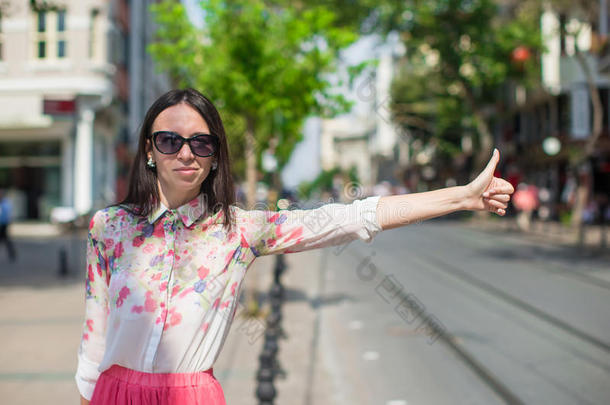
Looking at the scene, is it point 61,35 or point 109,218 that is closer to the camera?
point 109,218

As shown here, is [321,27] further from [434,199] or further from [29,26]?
[29,26]

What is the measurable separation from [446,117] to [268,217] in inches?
1137

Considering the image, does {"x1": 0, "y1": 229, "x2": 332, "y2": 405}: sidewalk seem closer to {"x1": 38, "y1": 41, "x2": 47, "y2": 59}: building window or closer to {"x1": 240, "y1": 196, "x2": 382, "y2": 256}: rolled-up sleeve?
{"x1": 240, "y1": 196, "x2": 382, "y2": 256}: rolled-up sleeve

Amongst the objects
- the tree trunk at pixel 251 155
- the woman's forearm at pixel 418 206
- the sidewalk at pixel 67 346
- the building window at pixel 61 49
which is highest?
the building window at pixel 61 49

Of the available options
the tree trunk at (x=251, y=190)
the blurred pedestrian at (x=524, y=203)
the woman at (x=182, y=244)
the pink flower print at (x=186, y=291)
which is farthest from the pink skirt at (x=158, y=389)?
the blurred pedestrian at (x=524, y=203)

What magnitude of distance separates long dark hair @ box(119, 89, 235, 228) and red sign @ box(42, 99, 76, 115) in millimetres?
9892

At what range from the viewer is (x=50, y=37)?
23484 millimetres

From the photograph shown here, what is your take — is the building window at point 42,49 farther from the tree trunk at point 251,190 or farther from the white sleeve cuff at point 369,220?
the white sleeve cuff at point 369,220

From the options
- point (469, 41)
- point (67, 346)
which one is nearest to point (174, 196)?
Result: point (67, 346)

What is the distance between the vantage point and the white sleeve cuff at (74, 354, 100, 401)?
193 cm

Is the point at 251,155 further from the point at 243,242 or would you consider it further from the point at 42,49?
the point at 42,49

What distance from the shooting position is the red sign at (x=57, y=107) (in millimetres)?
11039

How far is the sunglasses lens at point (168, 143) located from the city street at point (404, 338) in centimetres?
358

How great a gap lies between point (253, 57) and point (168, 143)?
7017 millimetres
